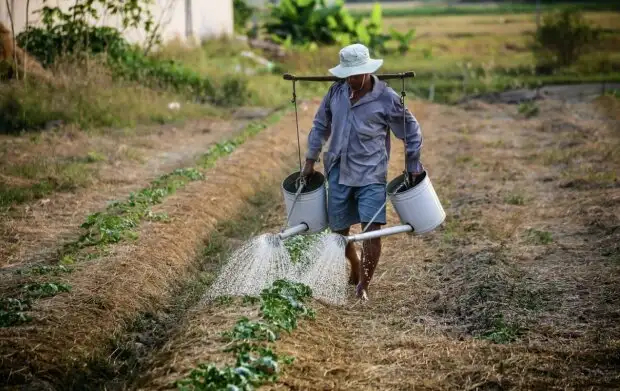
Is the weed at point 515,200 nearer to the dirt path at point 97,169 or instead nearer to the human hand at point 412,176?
the human hand at point 412,176

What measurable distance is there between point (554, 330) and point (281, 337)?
1.69m

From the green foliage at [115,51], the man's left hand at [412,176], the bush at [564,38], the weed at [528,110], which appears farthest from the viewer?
the bush at [564,38]

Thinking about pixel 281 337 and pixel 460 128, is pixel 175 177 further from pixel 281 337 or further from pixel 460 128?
pixel 460 128

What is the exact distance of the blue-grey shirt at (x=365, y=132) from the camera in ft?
22.0

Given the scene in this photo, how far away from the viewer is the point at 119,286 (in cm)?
699

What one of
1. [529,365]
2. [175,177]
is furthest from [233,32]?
[529,365]

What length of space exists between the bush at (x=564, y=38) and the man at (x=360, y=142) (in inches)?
754

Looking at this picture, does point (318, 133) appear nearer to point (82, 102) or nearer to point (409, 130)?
point (409, 130)

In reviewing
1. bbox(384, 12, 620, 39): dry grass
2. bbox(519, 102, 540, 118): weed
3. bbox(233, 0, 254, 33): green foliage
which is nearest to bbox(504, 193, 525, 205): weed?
bbox(519, 102, 540, 118): weed

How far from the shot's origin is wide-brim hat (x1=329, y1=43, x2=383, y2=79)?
6535mm

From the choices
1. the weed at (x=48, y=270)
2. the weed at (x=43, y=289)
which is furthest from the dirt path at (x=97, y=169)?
the weed at (x=43, y=289)

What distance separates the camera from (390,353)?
5.75m

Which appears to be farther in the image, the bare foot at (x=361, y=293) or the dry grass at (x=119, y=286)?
the bare foot at (x=361, y=293)

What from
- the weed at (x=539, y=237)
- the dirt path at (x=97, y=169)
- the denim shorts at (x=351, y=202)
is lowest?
the weed at (x=539, y=237)
